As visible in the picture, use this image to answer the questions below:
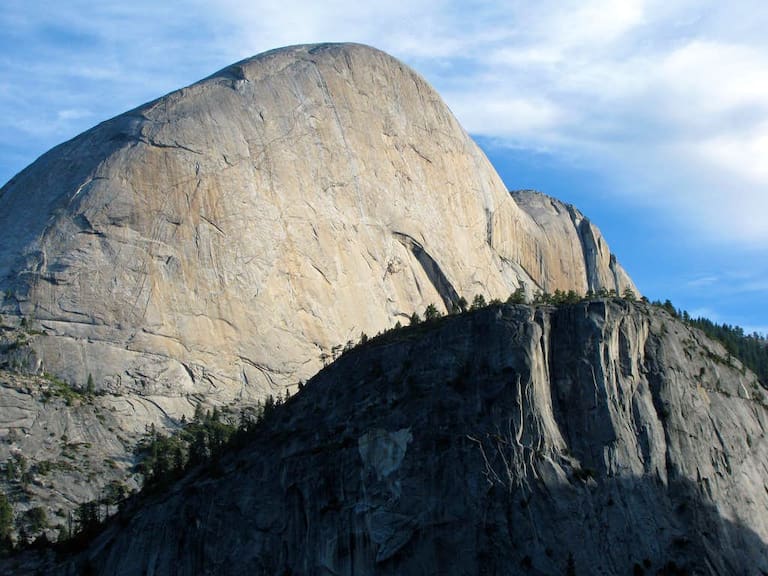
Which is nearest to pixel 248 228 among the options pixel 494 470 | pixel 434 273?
pixel 434 273

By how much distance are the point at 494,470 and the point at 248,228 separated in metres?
45.4

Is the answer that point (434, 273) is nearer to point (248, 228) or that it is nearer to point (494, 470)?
point (248, 228)

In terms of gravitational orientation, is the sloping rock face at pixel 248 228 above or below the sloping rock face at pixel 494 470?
above

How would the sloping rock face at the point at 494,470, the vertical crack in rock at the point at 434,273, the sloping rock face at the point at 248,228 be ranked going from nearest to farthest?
the sloping rock face at the point at 494,470, the sloping rock face at the point at 248,228, the vertical crack in rock at the point at 434,273

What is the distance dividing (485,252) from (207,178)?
28.5 m

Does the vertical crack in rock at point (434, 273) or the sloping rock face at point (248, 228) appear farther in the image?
the vertical crack in rock at point (434, 273)

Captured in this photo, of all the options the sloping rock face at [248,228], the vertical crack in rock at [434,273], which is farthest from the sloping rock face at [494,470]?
the vertical crack in rock at [434,273]

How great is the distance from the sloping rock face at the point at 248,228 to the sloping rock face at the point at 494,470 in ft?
87.7

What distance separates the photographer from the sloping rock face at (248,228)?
99938mm

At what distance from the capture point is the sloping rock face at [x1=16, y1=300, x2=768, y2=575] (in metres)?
64.5

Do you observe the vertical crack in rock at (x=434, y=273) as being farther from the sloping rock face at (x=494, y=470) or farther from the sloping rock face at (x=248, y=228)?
the sloping rock face at (x=494, y=470)

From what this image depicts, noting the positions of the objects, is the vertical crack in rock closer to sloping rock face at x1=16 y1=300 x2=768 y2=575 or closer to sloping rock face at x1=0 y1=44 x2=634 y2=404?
sloping rock face at x1=0 y1=44 x2=634 y2=404

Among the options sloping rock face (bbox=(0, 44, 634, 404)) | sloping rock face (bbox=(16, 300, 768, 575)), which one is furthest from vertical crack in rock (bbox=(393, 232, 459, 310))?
sloping rock face (bbox=(16, 300, 768, 575))

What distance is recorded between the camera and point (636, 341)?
73.4 m
